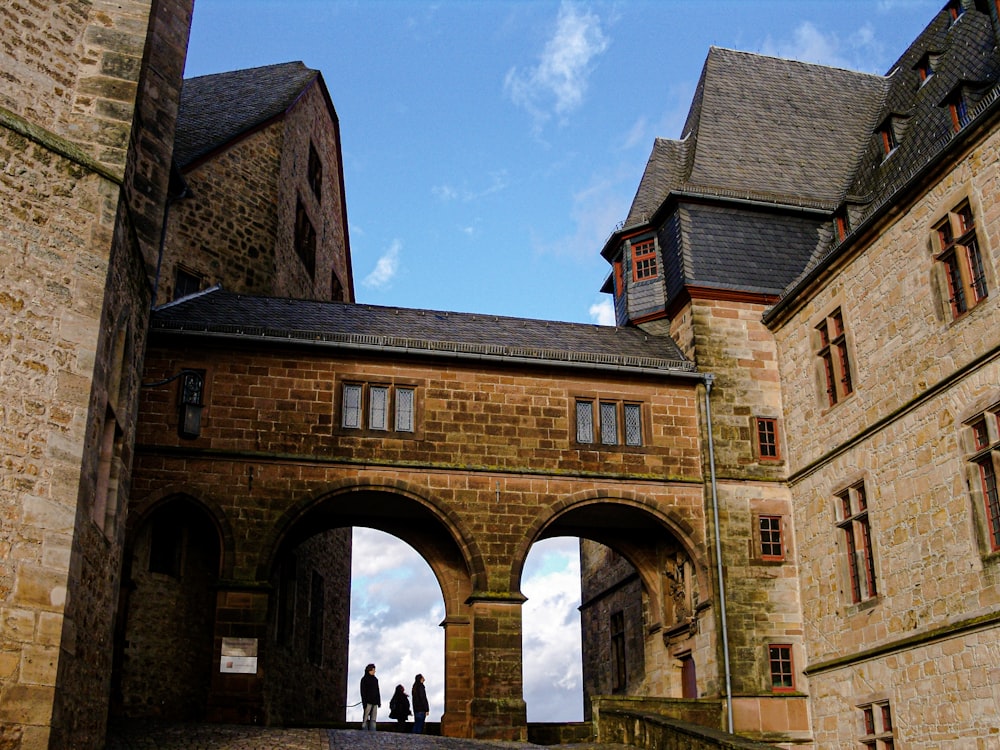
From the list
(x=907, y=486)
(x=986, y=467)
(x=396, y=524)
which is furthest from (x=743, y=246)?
(x=396, y=524)

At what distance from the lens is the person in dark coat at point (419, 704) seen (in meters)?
18.2

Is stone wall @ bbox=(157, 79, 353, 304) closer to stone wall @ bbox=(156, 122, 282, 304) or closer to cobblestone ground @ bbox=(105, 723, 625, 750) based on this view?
stone wall @ bbox=(156, 122, 282, 304)

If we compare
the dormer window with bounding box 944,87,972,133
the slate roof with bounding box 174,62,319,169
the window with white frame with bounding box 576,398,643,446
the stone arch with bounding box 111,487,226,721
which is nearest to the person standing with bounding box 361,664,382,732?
the stone arch with bounding box 111,487,226,721

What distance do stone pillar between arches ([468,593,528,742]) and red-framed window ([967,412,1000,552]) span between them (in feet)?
22.1

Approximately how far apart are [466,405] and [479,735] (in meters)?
4.89

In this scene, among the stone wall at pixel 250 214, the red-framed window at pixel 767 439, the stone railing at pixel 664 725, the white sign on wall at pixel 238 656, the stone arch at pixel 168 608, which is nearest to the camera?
the stone railing at pixel 664 725

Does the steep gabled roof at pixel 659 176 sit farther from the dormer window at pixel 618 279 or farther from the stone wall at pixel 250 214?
the stone wall at pixel 250 214

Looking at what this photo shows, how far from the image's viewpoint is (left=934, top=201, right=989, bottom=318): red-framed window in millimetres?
14023

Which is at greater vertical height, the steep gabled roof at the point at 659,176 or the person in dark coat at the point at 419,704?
the steep gabled roof at the point at 659,176

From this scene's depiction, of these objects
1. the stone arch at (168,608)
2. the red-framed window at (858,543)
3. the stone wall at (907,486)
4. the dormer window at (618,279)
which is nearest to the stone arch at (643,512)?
Answer: the stone wall at (907,486)

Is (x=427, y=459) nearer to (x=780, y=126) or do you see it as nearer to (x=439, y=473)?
(x=439, y=473)

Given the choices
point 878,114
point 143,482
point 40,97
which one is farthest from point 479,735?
point 878,114

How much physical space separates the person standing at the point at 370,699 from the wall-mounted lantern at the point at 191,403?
457 cm

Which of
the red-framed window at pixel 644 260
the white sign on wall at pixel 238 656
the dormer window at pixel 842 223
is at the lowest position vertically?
the white sign on wall at pixel 238 656
